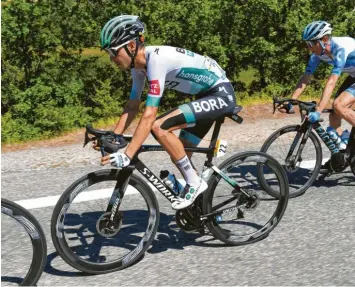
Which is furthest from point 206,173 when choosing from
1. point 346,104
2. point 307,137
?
point 346,104

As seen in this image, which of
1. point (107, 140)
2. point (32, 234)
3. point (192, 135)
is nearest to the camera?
point (32, 234)

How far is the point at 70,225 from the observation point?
4965 mm

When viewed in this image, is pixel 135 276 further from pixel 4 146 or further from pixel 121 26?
pixel 4 146


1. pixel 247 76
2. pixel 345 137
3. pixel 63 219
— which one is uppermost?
pixel 345 137

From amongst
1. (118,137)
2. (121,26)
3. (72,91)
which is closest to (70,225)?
(118,137)

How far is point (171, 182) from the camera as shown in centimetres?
470

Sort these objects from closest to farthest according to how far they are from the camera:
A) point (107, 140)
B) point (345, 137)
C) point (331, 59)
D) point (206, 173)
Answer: point (107, 140), point (206, 173), point (331, 59), point (345, 137)

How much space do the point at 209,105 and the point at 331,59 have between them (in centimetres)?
231

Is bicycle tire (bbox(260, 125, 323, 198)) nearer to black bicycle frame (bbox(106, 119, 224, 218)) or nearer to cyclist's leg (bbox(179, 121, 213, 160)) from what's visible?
cyclist's leg (bbox(179, 121, 213, 160))

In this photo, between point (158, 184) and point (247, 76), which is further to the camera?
point (247, 76)

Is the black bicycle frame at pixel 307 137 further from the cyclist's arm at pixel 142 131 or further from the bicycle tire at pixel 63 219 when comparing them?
the cyclist's arm at pixel 142 131

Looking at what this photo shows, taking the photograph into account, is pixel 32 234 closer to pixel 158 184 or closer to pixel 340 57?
pixel 158 184

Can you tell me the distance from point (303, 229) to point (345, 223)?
452 millimetres

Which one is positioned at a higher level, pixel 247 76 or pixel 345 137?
pixel 345 137
